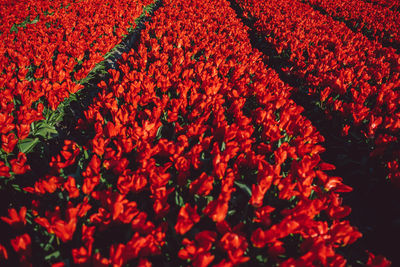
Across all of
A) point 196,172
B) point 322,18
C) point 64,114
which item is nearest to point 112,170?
point 196,172

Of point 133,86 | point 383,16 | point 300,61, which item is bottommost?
point 133,86

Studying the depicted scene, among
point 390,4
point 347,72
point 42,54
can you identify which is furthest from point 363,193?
point 390,4

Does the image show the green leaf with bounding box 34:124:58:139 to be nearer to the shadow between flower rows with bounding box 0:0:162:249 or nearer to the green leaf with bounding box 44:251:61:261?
the shadow between flower rows with bounding box 0:0:162:249

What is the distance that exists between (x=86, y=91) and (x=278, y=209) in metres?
4.16

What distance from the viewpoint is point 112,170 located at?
6.36 feet

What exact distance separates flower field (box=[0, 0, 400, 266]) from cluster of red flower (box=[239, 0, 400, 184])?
44 millimetres

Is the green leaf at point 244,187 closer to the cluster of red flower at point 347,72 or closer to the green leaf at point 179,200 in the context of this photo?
the green leaf at point 179,200

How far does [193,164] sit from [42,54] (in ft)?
13.4

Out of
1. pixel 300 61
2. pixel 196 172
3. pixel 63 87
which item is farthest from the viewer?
pixel 300 61

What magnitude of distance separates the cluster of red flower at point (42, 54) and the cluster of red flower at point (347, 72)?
13.2 feet

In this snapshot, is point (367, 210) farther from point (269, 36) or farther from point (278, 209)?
point (269, 36)

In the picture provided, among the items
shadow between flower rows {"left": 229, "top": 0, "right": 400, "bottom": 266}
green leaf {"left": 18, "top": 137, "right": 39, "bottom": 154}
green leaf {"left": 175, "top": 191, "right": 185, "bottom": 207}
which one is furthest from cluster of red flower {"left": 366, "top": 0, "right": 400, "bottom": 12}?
green leaf {"left": 18, "top": 137, "right": 39, "bottom": 154}

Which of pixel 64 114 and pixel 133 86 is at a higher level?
pixel 133 86

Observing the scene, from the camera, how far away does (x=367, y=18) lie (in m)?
9.83
